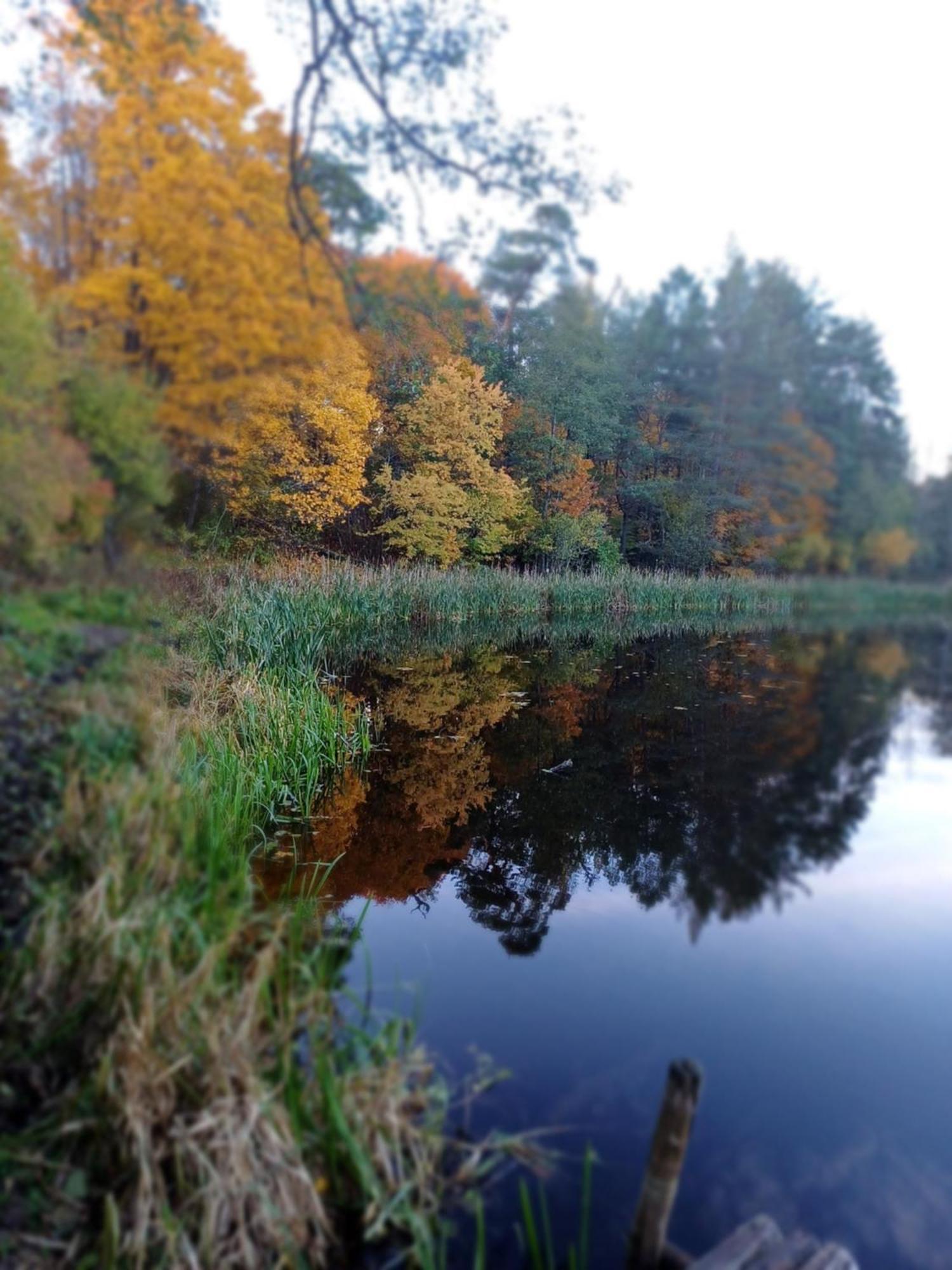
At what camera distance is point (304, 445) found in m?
6.29

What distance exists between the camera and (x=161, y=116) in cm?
328

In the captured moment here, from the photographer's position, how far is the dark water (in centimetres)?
288

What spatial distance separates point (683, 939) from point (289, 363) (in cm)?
384

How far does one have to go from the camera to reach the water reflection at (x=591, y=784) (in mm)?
5227

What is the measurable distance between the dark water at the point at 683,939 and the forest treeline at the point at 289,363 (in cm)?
228

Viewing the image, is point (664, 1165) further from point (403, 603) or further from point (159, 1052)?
point (403, 603)

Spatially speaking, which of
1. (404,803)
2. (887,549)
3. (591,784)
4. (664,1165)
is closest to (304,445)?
(404,803)

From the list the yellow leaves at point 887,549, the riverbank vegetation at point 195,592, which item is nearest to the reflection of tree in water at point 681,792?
the riverbank vegetation at point 195,592

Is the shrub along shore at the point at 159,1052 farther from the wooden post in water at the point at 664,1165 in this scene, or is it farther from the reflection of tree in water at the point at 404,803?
the reflection of tree in water at the point at 404,803

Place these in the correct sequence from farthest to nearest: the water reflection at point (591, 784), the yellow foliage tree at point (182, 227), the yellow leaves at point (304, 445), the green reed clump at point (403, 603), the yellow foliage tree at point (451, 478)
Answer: the yellow foliage tree at point (451, 478) < the green reed clump at point (403, 603) < the water reflection at point (591, 784) < the yellow leaves at point (304, 445) < the yellow foliage tree at point (182, 227)

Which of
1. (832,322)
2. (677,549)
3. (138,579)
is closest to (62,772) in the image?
(138,579)

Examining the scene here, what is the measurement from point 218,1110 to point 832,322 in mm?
15114

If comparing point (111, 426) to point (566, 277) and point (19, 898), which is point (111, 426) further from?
point (566, 277)

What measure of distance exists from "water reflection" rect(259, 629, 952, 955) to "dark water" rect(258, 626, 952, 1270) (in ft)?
0.12
